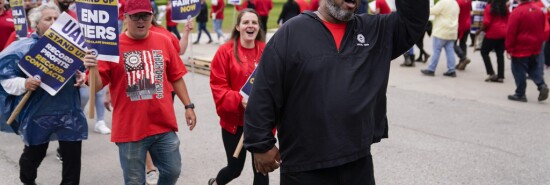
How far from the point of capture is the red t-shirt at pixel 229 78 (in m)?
4.19

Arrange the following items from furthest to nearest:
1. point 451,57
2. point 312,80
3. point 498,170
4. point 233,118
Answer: point 451,57 < point 498,170 < point 233,118 < point 312,80

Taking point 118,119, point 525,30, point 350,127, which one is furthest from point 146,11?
point 525,30

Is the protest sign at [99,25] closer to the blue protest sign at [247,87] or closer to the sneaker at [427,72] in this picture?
the blue protest sign at [247,87]

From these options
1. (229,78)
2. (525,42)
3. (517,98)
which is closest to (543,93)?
(517,98)

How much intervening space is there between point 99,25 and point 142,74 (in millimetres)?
411

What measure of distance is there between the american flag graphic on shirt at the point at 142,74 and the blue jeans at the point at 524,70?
6.72 metres

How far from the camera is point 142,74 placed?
388 centimetres

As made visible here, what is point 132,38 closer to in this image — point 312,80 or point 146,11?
point 146,11

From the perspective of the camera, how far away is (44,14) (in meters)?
4.45

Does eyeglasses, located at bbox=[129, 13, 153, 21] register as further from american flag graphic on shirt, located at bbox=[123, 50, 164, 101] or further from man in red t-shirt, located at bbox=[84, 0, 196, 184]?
american flag graphic on shirt, located at bbox=[123, 50, 164, 101]

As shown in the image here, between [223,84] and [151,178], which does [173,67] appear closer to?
[223,84]

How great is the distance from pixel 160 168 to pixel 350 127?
1.69m

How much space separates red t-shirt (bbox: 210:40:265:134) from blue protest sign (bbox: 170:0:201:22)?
2.30 metres

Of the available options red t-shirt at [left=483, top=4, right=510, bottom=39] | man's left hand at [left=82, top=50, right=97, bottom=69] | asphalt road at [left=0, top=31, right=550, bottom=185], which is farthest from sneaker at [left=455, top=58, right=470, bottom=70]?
man's left hand at [left=82, top=50, right=97, bottom=69]
